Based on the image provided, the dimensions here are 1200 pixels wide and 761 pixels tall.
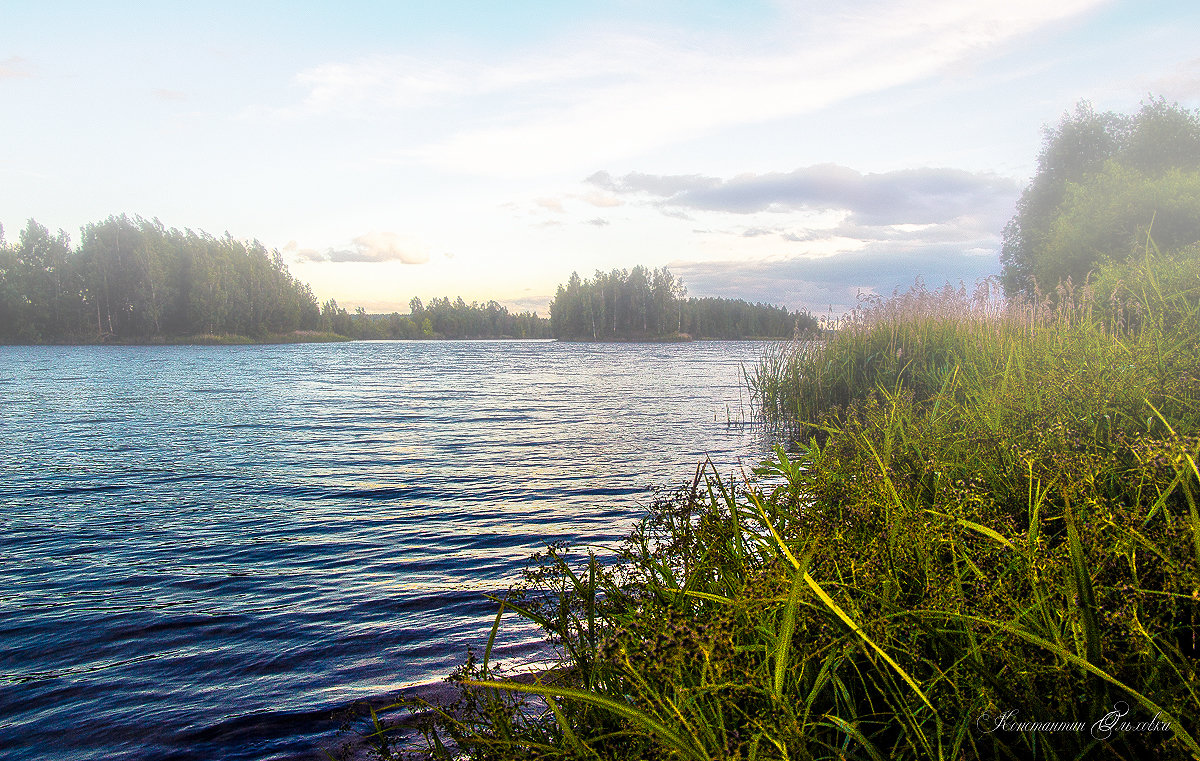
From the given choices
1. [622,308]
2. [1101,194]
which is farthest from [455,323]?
[1101,194]

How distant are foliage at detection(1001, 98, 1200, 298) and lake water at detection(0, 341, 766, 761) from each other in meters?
24.4

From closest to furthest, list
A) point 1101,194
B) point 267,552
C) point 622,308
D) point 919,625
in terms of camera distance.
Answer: point 919,625, point 267,552, point 1101,194, point 622,308

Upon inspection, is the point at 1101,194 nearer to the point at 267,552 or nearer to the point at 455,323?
the point at 267,552

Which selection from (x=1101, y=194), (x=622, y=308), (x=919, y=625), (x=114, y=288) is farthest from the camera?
(x=622, y=308)

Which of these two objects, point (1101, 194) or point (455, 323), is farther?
point (455, 323)

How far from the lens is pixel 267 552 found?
6.95 m

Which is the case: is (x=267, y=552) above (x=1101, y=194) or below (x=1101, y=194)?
below

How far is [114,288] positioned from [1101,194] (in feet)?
352

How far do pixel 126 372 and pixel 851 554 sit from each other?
44.3 metres

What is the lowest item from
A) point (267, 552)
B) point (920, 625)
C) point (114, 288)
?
point (267, 552)

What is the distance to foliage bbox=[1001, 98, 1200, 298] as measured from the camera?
1241 inches

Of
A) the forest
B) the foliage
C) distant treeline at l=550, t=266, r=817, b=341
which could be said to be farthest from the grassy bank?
distant treeline at l=550, t=266, r=817, b=341

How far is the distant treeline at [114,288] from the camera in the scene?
288 ft

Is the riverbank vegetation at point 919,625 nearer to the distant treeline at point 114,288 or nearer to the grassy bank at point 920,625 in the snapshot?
the grassy bank at point 920,625
